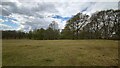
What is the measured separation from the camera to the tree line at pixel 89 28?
152ft

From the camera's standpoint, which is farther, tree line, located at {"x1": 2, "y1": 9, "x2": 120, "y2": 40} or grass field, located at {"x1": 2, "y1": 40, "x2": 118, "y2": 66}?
tree line, located at {"x1": 2, "y1": 9, "x2": 120, "y2": 40}

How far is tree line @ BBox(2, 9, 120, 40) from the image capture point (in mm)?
46375

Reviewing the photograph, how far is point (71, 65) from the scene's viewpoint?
865 cm

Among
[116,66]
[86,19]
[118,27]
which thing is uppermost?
[86,19]

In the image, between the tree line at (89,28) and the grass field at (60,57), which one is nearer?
the grass field at (60,57)

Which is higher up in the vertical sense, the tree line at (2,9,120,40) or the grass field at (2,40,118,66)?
the tree line at (2,9,120,40)

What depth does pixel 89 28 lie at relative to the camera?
53750mm

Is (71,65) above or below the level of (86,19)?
below

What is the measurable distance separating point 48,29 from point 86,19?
1795 cm

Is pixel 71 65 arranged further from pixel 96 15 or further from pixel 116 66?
pixel 96 15

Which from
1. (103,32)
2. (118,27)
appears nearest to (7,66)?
(118,27)

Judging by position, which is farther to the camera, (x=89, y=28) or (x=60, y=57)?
(x=89, y=28)

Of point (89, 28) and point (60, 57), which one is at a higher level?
point (89, 28)

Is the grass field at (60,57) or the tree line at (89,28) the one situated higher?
the tree line at (89,28)
